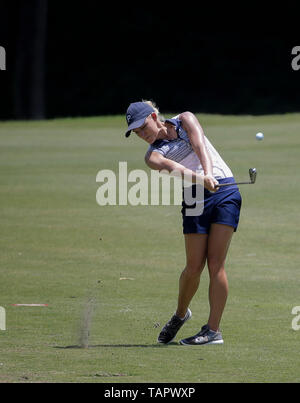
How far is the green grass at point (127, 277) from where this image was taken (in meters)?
6.78

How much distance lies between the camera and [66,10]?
156 feet

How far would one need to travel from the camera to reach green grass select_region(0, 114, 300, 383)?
678 centimetres

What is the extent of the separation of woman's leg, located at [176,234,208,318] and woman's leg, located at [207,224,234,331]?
6 cm

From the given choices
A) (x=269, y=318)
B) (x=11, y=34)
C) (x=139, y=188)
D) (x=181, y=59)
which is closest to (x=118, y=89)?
(x=181, y=59)

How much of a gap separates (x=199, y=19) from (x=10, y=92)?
31.3 feet

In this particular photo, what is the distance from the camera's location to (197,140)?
7.24 meters
